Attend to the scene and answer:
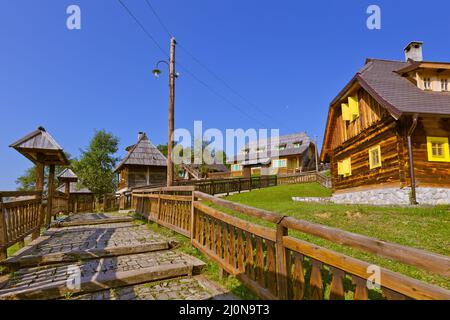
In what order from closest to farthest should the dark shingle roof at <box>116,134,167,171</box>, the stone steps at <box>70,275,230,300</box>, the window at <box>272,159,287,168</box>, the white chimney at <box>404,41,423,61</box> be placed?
the stone steps at <box>70,275,230,300</box> → the white chimney at <box>404,41,423,61</box> → the dark shingle roof at <box>116,134,167,171</box> → the window at <box>272,159,287,168</box>

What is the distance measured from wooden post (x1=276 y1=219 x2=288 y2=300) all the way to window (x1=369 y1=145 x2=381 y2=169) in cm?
1192

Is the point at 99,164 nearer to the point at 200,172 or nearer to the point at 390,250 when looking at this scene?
the point at 200,172

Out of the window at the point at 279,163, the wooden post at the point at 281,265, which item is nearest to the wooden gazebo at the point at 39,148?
the wooden post at the point at 281,265

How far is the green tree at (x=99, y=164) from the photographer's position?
112 feet

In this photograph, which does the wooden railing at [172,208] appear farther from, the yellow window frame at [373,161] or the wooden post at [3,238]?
the yellow window frame at [373,161]

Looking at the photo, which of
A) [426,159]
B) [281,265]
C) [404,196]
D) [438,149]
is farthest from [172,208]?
[438,149]

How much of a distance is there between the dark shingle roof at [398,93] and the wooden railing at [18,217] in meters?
12.8

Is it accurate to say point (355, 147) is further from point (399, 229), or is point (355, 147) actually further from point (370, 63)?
point (399, 229)

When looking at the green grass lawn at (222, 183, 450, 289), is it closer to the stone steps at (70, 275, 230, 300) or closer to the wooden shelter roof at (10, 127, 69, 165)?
the stone steps at (70, 275, 230, 300)

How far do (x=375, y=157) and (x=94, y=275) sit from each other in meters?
13.5

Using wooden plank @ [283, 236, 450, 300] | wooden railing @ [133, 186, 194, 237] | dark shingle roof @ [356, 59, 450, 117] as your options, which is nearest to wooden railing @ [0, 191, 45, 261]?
wooden railing @ [133, 186, 194, 237]

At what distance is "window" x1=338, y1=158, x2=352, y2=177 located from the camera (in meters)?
15.3

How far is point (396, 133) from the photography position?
10.8m
